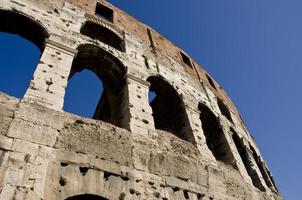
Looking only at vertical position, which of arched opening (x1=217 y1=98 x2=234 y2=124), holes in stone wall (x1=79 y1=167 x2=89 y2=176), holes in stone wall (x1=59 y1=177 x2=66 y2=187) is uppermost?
arched opening (x1=217 y1=98 x2=234 y2=124)

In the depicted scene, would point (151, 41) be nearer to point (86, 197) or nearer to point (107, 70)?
point (107, 70)

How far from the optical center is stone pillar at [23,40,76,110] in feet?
15.4

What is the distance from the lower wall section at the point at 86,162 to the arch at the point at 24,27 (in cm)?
243

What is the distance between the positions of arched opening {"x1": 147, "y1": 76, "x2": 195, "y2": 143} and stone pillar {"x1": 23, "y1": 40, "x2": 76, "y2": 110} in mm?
2693

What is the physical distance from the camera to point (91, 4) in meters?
8.55

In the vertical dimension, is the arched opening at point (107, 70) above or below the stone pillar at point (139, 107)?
above

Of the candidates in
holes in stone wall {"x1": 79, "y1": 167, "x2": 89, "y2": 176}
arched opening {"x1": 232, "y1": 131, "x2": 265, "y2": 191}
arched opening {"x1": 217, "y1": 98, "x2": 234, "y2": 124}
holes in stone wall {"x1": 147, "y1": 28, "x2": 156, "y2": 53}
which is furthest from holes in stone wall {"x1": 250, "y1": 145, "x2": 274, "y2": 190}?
holes in stone wall {"x1": 79, "y1": 167, "x2": 89, "y2": 176}

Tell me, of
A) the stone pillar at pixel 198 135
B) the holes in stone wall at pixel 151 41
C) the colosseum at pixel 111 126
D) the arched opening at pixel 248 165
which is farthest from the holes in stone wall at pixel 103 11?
the arched opening at pixel 248 165

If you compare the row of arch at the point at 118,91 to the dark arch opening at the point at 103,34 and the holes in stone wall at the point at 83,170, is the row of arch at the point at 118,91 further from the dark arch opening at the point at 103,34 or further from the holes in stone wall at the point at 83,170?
the holes in stone wall at the point at 83,170

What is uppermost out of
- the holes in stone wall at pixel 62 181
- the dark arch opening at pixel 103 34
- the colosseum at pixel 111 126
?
the dark arch opening at pixel 103 34

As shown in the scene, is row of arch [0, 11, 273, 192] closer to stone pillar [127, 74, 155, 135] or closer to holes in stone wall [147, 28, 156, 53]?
stone pillar [127, 74, 155, 135]

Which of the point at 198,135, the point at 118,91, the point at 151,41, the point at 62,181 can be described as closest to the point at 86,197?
the point at 62,181

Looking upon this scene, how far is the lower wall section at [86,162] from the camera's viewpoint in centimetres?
362

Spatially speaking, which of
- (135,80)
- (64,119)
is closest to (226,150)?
(135,80)
